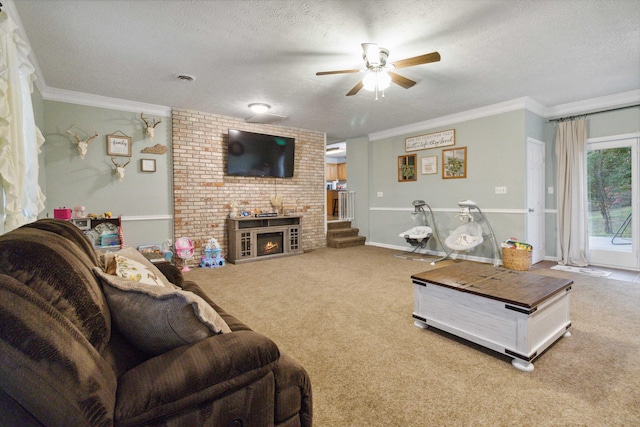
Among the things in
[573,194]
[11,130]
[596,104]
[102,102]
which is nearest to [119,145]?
[102,102]

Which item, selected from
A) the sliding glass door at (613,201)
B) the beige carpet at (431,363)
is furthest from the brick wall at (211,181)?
the sliding glass door at (613,201)

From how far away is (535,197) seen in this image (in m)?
5.16

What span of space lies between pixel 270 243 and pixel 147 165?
8.10ft

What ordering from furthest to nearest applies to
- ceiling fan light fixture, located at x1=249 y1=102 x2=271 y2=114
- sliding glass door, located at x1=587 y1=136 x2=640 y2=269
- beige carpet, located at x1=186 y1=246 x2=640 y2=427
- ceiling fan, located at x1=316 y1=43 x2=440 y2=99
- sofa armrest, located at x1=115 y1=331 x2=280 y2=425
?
ceiling fan light fixture, located at x1=249 y1=102 x2=271 y2=114, sliding glass door, located at x1=587 y1=136 x2=640 y2=269, ceiling fan, located at x1=316 y1=43 x2=440 y2=99, beige carpet, located at x1=186 y1=246 x2=640 y2=427, sofa armrest, located at x1=115 y1=331 x2=280 y2=425

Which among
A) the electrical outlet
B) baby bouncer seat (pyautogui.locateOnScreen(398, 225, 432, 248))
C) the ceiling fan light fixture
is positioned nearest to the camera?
the ceiling fan light fixture

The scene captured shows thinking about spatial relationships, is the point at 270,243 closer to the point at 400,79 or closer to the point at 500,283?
the point at 400,79

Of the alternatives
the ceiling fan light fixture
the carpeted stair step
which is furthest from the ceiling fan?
the carpeted stair step

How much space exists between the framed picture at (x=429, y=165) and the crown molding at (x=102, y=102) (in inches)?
185

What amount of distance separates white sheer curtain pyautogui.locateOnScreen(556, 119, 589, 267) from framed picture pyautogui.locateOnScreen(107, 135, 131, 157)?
22.7ft

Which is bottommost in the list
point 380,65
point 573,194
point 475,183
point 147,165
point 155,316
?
point 155,316

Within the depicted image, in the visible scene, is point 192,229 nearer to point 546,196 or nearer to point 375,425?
point 375,425

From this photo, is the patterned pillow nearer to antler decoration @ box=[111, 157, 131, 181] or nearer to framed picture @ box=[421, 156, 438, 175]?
antler decoration @ box=[111, 157, 131, 181]

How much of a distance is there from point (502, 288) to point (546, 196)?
4121 millimetres

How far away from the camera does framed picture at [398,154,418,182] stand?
20.8 ft
